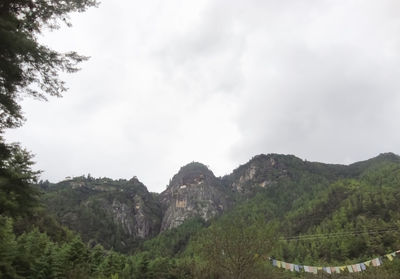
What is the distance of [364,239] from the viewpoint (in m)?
44.8

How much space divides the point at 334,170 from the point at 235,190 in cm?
5729

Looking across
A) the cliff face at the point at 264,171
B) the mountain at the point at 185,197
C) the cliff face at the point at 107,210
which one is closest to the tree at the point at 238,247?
the mountain at the point at 185,197

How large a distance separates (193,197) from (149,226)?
25360mm

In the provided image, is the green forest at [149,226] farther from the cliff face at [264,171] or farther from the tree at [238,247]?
the cliff face at [264,171]

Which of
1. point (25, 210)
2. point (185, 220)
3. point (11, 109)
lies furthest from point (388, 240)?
point (185, 220)

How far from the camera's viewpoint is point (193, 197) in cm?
A: 15138

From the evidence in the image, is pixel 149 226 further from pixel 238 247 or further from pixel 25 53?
pixel 25 53

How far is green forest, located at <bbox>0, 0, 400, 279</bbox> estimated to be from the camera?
782 cm

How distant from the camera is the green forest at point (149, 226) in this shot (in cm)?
782

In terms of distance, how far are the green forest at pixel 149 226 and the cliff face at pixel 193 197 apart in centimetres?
892

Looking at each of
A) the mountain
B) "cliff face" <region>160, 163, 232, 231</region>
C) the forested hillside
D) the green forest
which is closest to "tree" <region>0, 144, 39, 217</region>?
the green forest

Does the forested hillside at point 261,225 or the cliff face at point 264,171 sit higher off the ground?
the cliff face at point 264,171

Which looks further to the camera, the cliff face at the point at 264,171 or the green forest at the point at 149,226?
the cliff face at the point at 264,171

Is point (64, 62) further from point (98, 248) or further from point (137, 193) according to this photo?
point (137, 193)
